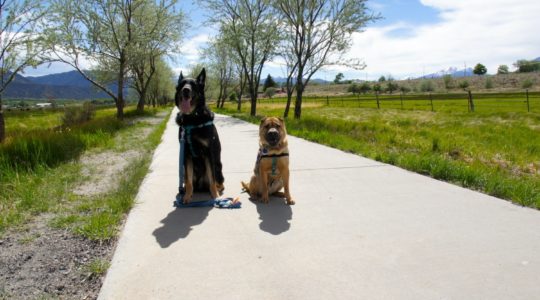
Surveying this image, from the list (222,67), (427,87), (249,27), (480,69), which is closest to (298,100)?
(249,27)

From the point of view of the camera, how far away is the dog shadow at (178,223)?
3.18 meters

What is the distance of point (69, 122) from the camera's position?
16938 mm

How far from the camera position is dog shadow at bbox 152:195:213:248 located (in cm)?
318

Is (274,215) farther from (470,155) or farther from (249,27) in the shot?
(249,27)

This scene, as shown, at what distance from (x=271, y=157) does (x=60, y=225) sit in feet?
7.62

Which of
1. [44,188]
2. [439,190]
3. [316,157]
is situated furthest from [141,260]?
[316,157]

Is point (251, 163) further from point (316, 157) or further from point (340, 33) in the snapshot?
point (340, 33)

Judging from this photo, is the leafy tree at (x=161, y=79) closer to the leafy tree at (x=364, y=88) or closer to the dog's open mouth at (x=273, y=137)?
the dog's open mouth at (x=273, y=137)

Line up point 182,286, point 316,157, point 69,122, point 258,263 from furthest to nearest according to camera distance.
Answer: point 69,122 → point 316,157 → point 258,263 → point 182,286

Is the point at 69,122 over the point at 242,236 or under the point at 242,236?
over

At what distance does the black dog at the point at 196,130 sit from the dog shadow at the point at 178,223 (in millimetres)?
295

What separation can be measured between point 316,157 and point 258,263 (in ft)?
16.0

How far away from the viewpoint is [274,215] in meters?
3.82

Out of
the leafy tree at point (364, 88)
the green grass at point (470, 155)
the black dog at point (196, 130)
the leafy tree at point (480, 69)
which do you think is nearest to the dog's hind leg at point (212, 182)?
the black dog at point (196, 130)
